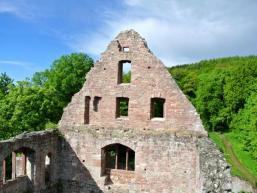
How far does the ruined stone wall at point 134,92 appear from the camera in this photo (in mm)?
18391

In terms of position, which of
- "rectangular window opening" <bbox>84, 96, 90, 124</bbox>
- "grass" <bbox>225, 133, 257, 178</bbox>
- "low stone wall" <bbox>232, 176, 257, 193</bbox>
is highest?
"rectangular window opening" <bbox>84, 96, 90, 124</bbox>

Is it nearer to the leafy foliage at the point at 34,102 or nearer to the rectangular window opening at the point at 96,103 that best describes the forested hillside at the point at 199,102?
the leafy foliage at the point at 34,102

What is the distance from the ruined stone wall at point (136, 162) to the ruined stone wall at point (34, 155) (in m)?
0.56

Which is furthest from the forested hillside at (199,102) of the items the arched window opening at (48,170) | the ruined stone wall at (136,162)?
the arched window opening at (48,170)

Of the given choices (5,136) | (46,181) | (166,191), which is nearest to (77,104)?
(46,181)

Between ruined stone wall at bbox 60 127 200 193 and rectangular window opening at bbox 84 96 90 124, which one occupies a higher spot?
rectangular window opening at bbox 84 96 90 124

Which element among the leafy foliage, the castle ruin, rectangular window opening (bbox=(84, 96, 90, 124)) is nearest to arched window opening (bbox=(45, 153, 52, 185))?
the castle ruin

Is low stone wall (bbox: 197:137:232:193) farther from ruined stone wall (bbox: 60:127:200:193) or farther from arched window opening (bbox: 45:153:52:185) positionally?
arched window opening (bbox: 45:153:52:185)

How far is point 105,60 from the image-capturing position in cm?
1997

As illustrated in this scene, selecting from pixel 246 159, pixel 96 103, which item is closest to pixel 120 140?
pixel 96 103

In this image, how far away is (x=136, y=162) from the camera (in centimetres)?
1886

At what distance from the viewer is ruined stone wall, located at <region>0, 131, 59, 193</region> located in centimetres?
1659

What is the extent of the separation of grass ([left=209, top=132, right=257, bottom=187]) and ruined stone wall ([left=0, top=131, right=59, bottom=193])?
47.3 feet

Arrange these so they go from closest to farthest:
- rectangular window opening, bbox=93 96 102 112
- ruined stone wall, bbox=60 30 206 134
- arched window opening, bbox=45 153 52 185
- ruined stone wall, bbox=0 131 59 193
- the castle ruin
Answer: ruined stone wall, bbox=0 131 59 193, the castle ruin, ruined stone wall, bbox=60 30 206 134, arched window opening, bbox=45 153 52 185, rectangular window opening, bbox=93 96 102 112
